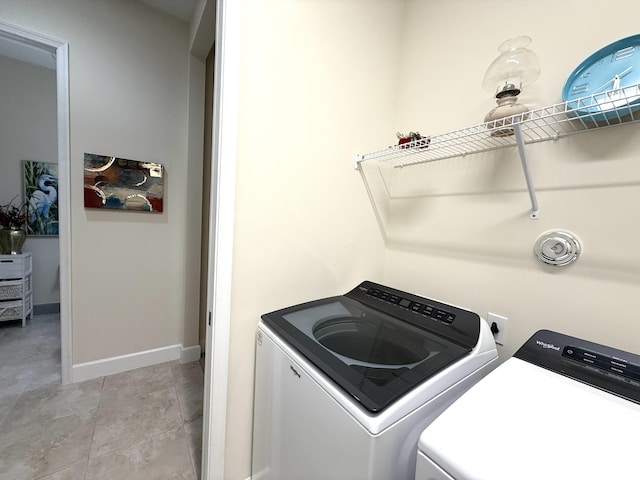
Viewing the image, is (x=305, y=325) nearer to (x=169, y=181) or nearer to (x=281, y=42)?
(x=281, y=42)

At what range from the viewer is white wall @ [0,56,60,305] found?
278 centimetres

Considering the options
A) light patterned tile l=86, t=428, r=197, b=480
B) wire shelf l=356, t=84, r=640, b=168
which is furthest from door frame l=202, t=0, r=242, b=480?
wire shelf l=356, t=84, r=640, b=168

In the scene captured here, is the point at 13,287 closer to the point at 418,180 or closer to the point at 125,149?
the point at 125,149

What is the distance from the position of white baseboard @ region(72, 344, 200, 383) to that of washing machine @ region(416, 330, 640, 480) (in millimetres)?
2279

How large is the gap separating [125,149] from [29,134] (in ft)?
6.82

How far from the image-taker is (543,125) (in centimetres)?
94

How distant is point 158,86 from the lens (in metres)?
2.05

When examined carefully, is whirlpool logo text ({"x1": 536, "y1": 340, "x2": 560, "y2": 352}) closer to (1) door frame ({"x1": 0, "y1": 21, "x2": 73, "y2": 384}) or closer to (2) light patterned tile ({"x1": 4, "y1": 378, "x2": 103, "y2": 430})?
(2) light patterned tile ({"x1": 4, "y1": 378, "x2": 103, "y2": 430})

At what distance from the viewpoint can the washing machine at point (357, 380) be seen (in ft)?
2.07

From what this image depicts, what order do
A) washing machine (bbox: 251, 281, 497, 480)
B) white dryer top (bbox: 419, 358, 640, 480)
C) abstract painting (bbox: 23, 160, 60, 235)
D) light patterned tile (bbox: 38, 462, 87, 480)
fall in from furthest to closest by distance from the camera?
abstract painting (bbox: 23, 160, 60, 235) < light patterned tile (bbox: 38, 462, 87, 480) < washing machine (bbox: 251, 281, 497, 480) < white dryer top (bbox: 419, 358, 640, 480)

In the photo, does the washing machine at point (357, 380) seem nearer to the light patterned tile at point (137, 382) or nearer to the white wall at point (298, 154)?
the white wall at point (298, 154)

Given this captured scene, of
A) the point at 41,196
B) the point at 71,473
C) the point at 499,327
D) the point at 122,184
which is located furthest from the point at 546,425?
the point at 41,196

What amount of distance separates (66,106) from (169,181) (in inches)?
29.1

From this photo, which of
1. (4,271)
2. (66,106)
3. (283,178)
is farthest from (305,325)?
(4,271)
